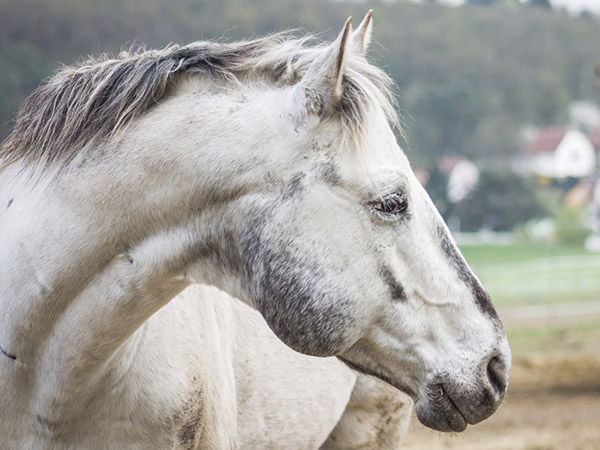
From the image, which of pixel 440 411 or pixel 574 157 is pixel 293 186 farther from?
pixel 574 157

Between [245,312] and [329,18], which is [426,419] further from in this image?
[329,18]

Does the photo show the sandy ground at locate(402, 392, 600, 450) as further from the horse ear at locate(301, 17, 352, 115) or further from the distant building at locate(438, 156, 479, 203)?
the distant building at locate(438, 156, 479, 203)

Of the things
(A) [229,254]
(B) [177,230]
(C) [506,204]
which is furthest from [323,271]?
(C) [506,204]

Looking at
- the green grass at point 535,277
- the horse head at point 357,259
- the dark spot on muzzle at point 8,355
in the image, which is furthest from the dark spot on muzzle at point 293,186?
the green grass at point 535,277

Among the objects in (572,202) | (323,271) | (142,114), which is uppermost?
(142,114)

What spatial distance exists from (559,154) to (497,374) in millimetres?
17094

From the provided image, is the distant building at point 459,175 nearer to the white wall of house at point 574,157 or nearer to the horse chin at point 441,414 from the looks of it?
the white wall of house at point 574,157

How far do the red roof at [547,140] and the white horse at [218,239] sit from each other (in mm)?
17471

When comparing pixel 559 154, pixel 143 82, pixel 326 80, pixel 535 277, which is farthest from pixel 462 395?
pixel 559 154

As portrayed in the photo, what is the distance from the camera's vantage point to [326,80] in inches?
66.4

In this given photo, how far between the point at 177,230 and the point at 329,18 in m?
13.8

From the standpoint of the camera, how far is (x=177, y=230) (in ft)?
5.88

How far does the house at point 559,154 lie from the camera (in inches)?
663

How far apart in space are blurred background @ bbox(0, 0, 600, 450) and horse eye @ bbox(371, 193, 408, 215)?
3.78 m
